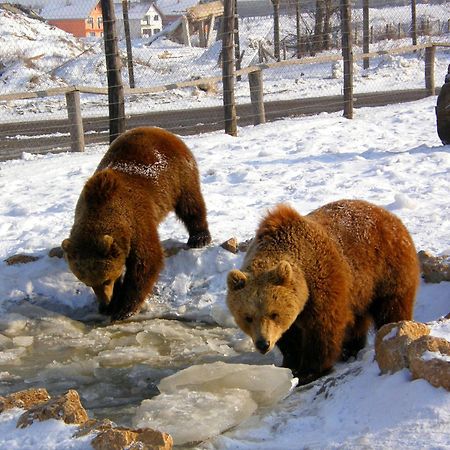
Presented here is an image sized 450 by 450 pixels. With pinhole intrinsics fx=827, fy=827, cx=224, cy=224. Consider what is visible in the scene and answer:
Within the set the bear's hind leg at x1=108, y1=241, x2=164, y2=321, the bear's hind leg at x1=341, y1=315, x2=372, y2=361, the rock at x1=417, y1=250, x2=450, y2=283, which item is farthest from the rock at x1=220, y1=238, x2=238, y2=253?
the bear's hind leg at x1=341, y1=315, x2=372, y2=361

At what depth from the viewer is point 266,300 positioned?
5078 mm

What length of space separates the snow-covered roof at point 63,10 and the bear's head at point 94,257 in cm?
3456

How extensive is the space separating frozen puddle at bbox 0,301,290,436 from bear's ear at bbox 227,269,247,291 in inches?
27.9

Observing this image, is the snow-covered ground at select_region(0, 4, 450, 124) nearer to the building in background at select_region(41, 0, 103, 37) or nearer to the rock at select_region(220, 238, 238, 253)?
the building in background at select_region(41, 0, 103, 37)

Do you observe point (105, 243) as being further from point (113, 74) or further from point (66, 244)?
point (113, 74)

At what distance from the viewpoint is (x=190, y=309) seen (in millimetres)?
7488

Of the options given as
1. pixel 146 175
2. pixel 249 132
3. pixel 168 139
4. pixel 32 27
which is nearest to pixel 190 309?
pixel 146 175

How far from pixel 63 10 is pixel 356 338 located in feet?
141

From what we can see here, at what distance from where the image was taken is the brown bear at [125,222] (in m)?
7.00

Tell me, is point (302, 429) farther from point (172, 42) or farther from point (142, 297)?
point (172, 42)

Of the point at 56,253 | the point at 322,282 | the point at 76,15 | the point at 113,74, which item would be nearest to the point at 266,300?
the point at 322,282

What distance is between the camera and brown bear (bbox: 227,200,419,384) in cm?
513

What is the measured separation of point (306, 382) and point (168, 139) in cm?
356

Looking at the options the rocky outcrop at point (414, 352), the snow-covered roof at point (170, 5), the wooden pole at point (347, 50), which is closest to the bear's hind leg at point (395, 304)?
the rocky outcrop at point (414, 352)
